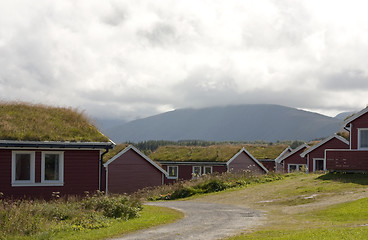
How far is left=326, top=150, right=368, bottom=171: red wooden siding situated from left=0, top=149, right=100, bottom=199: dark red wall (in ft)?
62.2

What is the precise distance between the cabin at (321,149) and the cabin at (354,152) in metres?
13.1

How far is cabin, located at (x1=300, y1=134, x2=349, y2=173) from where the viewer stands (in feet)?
171

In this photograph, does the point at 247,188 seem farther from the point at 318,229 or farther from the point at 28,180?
the point at 318,229

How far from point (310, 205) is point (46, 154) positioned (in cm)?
1422

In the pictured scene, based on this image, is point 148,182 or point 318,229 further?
point 148,182

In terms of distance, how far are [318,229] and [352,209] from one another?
20.6 feet

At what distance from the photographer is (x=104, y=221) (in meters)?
20.1

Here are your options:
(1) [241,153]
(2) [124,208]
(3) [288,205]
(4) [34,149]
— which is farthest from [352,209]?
(1) [241,153]

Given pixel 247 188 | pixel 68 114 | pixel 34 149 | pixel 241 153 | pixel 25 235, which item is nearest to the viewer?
pixel 25 235

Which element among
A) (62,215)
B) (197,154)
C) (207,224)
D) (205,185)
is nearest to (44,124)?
(62,215)

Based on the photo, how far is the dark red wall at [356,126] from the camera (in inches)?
1500

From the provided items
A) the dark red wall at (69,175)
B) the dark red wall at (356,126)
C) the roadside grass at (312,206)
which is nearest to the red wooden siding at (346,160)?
the roadside grass at (312,206)

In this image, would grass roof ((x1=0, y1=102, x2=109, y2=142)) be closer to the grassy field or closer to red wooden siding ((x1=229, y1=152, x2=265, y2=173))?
the grassy field

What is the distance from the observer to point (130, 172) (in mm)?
50094
